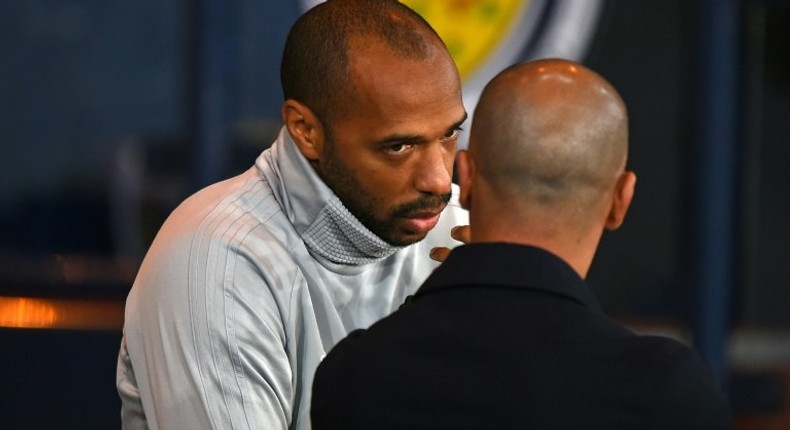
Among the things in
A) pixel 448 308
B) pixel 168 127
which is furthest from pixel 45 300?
pixel 448 308

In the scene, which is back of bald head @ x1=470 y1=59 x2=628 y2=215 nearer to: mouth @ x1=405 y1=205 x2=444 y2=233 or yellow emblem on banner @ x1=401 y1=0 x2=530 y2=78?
mouth @ x1=405 y1=205 x2=444 y2=233

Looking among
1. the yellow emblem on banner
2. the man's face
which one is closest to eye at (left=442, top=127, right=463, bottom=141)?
the man's face

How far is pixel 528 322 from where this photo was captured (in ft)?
4.70

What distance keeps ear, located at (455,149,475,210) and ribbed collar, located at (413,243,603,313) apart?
0.22 ft

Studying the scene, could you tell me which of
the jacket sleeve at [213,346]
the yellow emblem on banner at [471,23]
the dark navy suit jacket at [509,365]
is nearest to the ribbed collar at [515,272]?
the dark navy suit jacket at [509,365]

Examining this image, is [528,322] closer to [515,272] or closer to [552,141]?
[515,272]

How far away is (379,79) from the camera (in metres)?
1.99

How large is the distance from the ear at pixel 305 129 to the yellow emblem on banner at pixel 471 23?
1604 millimetres

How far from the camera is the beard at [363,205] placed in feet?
6.74

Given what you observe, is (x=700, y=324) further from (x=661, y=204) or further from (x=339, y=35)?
(x=339, y=35)

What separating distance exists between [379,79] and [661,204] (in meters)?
1.91

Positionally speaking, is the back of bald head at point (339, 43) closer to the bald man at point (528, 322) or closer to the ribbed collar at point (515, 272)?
the bald man at point (528, 322)

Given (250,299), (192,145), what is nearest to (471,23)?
(192,145)

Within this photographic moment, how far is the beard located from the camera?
6.74 feet
